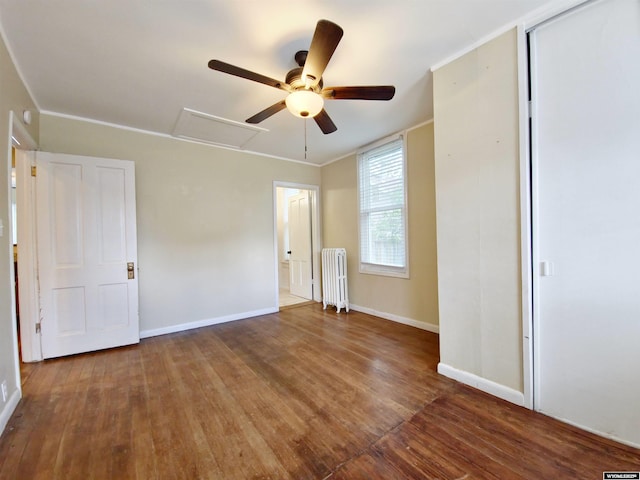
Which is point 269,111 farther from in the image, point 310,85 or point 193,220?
point 193,220

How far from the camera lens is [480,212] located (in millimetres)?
2045

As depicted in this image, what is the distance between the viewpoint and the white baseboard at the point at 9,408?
5.63 ft

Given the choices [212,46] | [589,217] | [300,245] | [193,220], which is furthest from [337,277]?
[212,46]

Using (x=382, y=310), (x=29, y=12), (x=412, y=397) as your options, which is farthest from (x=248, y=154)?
(x=412, y=397)

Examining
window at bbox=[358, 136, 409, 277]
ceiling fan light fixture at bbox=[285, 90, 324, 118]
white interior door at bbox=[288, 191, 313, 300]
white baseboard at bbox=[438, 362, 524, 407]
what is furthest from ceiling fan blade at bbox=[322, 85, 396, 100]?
white interior door at bbox=[288, 191, 313, 300]

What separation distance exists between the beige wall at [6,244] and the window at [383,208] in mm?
3693

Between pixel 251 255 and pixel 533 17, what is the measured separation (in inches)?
154

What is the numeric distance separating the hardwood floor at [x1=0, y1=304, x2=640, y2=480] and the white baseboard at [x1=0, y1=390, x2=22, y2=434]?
4 cm

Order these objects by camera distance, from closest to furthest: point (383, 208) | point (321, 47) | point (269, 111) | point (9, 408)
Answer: point (321, 47) → point (9, 408) → point (269, 111) → point (383, 208)

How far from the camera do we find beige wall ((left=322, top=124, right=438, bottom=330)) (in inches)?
133

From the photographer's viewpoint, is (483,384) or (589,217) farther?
(483,384)

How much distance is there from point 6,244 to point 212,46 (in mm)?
2068

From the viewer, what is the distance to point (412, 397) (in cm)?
203

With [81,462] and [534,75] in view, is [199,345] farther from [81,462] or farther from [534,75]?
[534,75]
